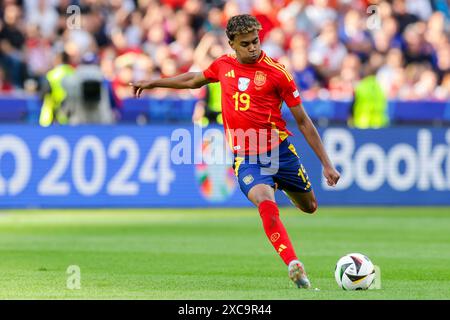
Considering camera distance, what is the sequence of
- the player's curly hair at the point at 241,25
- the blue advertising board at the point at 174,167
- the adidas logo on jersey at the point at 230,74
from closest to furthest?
1. the player's curly hair at the point at 241,25
2. the adidas logo on jersey at the point at 230,74
3. the blue advertising board at the point at 174,167

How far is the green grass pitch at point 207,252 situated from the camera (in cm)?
938

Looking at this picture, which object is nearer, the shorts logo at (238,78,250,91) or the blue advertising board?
the shorts logo at (238,78,250,91)

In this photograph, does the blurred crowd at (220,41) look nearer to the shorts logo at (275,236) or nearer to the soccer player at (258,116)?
the soccer player at (258,116)

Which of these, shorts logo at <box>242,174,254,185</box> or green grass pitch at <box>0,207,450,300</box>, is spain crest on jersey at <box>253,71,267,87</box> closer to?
shorts logo at <box>242,174,254,185</box>

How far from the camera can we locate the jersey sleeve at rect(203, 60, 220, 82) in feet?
34.8

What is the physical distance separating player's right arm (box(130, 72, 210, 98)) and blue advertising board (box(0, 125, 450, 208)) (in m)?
9.13

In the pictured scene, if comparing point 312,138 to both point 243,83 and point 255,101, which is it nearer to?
point 255,101

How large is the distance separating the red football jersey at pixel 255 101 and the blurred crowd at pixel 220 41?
11.3 meters

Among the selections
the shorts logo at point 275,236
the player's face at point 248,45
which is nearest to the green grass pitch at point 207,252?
the shorts logo at point 275,236

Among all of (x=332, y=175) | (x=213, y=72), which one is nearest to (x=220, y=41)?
(x=213, y=72)

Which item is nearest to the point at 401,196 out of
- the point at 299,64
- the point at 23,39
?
the point at 299,64

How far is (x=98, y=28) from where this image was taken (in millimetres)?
22844

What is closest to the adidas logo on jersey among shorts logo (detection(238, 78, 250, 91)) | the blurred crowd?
shorts logo (detection(238, 78, 250, 91))

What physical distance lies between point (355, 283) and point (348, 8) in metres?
17.1
